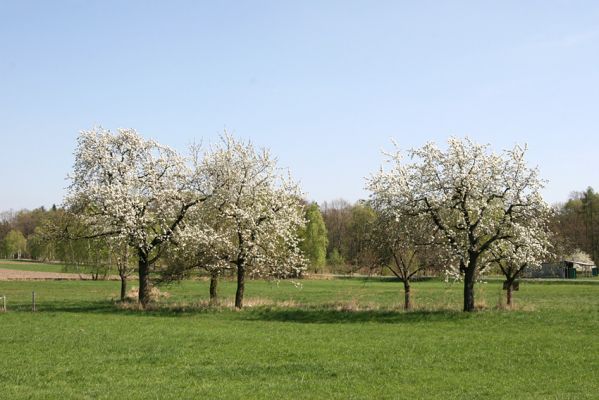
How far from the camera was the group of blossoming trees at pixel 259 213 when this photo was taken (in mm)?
34344

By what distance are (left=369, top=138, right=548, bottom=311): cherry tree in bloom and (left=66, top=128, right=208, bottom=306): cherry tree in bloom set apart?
1397 centimetres

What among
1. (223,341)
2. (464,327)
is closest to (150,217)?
(223,341)

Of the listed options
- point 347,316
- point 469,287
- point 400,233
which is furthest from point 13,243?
point 469,287

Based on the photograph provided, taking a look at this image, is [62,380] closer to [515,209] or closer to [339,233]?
[515,209]

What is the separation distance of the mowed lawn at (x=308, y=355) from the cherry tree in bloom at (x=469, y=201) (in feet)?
10.8

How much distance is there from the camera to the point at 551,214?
112 ft

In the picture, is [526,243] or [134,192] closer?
[526,243]

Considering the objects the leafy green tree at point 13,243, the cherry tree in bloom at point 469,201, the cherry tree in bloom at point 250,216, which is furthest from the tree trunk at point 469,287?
the leafy green tree at point 13,243

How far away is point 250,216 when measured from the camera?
39156 mm

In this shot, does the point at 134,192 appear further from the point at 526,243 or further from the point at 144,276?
the point at 526,243

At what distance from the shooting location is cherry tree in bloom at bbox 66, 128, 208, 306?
129ft

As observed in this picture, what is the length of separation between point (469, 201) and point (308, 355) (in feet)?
56.9

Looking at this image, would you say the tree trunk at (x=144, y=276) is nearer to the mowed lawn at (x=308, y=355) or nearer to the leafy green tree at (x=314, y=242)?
the mowed lawn at (x=308, y=355)

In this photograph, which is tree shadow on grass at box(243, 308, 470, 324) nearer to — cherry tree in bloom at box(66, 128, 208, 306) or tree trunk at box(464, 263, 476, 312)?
tree trunk at box(464, 263, 476, 312)
